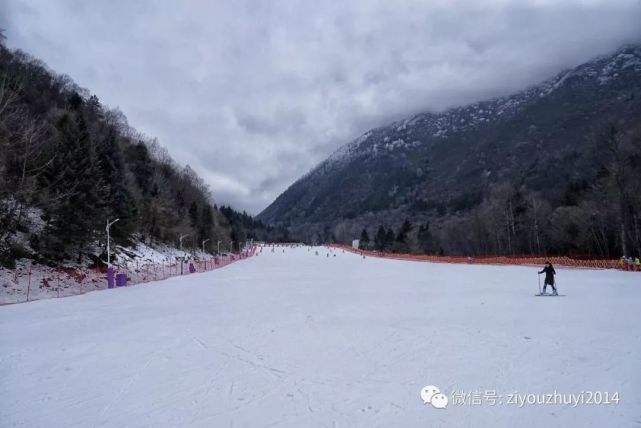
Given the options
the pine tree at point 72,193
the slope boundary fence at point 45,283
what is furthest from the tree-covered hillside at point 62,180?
the slope boundary fence at point 45,283

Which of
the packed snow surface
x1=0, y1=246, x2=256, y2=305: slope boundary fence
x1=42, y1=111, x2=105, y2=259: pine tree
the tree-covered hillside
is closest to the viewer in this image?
the packed snow surface

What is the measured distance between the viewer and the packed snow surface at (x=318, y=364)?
238 inches

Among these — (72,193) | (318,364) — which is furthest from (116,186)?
(318,364)

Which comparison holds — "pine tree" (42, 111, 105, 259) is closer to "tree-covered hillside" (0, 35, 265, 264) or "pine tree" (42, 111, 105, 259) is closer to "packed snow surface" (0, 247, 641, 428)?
"tree-covered hillside" (0, 35, 265, 264)

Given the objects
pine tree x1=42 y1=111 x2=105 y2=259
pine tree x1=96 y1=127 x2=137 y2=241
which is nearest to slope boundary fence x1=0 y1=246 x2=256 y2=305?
pine tree x1=42 y1=111 x2=105 y2=259

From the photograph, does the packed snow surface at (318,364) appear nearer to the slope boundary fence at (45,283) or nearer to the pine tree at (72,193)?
the slope boundary fence at (45,283)

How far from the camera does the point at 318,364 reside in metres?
8.55

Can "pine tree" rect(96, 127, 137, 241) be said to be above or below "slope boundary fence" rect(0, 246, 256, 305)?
above

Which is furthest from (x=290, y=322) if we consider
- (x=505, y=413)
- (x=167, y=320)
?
(x=505, y=413)

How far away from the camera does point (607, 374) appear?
7.58m

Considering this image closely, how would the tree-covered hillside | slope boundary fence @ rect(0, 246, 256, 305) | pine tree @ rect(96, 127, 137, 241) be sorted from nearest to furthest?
1. slope boundary fence @ rect(0, 246, 256, 305)
2. the tree-covered hillside
3. pine tree @ rect(96, 127, 137, 241)

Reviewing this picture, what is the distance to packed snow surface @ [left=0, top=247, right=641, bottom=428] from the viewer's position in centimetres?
605

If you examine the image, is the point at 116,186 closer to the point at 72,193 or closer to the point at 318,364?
the point at 72,193

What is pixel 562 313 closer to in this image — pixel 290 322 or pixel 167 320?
pixel 290 322
